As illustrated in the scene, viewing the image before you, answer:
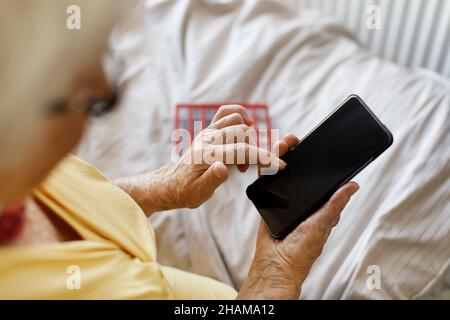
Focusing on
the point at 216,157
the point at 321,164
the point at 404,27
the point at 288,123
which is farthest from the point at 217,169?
the point at 404,27

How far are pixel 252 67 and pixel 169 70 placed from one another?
0.62 ft

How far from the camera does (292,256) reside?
717 mm

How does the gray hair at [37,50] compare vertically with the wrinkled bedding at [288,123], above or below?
above

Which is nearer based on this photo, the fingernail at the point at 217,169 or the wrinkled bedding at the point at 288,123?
the fingernail at the point at 217,169

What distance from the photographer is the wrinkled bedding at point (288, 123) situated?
873 mm

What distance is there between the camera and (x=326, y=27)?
1.19 metres

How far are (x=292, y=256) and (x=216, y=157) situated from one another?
17cm

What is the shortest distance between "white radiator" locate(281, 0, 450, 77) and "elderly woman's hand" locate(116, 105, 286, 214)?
26.9 inches

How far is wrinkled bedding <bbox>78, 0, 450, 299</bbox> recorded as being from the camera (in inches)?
34.4

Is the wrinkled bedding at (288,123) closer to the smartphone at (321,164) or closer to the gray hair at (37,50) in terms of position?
the smartphone at (321,164)

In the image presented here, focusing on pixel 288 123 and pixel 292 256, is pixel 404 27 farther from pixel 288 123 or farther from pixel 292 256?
pixel 292 256

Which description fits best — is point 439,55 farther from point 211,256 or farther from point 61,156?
point 61,156

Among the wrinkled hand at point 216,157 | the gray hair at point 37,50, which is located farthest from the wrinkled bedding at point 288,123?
the gray hair at point 37,50

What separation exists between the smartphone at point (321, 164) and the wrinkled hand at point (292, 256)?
0.04 feet
